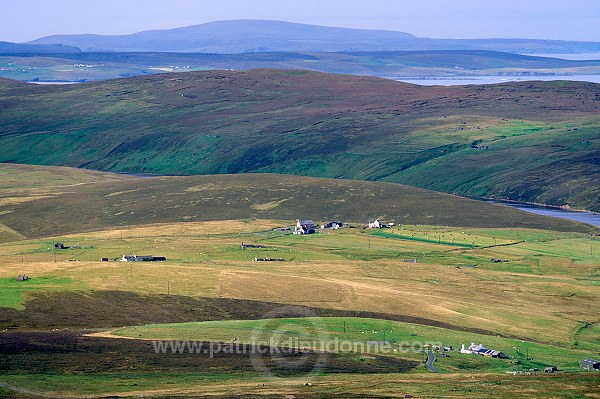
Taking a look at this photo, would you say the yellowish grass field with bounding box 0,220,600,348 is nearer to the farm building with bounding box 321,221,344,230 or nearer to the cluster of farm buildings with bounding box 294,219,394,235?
the cluster of farm buildings with bounding box 294,219,394,235

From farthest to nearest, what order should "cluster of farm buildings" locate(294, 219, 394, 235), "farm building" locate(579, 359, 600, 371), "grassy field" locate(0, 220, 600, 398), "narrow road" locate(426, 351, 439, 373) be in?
"cluster of farm buildings" locate(294, 219, 394, 235)
"farm building" locate(579, 359, 600, 371)
"narrow road" locate(426, 351, 439, 373)
"grassy field" locate(0, 220, 600, 398)

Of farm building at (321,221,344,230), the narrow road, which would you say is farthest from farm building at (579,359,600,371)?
farm building at (321,221,344,230)

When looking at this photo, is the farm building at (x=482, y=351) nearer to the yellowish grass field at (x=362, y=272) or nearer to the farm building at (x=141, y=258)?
the yellowish grass field at (x=362, y=272)

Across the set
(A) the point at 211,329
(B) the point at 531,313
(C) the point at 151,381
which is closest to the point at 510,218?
(B) the point at 531,313

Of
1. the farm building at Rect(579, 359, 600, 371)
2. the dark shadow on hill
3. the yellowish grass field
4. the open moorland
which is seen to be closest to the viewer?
the open moorland

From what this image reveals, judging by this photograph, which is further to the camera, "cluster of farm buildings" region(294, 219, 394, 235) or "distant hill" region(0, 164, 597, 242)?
"distant hill" region(0, 164, 597, 242)

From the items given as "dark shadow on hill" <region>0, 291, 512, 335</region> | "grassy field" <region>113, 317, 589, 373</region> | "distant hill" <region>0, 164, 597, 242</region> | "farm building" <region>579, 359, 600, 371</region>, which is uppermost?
"farm building" <region>579, 359, 600, 371</region>

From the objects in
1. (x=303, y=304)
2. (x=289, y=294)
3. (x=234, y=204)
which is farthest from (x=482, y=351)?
(x=234, y=204)

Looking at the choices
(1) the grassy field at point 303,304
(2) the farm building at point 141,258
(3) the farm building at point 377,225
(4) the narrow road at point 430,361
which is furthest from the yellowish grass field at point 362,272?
(4) the narrow road at point 430,361
